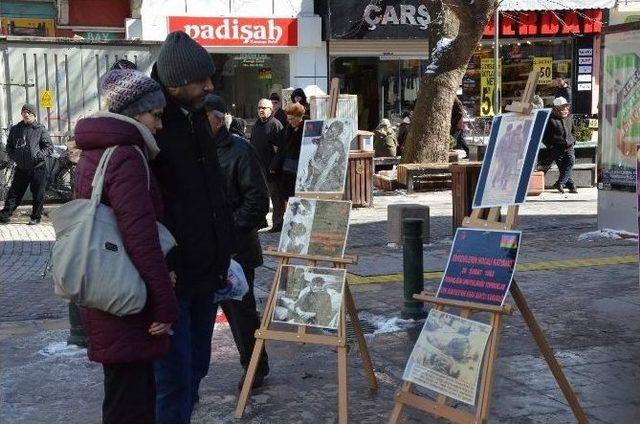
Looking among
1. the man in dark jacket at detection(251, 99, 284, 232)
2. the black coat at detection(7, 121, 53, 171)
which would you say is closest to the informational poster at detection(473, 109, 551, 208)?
the man in dark jacket at detection(251, 99, 284, 232)

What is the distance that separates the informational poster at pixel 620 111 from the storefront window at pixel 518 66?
1288 cm

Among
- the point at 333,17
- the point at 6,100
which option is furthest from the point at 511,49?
the point at 6,100

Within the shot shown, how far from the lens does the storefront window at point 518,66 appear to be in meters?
24.3

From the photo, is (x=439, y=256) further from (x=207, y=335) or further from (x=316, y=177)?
(x=207, y=335)

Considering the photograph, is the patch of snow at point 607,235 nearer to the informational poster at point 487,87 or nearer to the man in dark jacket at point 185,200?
the man in dark jacket at point 185,200

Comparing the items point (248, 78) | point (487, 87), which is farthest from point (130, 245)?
point (487, 87)

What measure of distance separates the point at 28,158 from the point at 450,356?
10.2 meters

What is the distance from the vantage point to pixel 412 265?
7.37 metres

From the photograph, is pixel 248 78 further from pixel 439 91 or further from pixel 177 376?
pixel 177 376

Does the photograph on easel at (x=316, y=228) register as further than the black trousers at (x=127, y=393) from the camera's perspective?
Yes

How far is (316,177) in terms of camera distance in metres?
5.63

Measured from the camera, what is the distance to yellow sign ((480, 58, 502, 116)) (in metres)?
22.6

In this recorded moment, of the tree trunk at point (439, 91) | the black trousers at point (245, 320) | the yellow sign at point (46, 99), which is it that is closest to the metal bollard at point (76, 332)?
the black trousers at point (245, 320)

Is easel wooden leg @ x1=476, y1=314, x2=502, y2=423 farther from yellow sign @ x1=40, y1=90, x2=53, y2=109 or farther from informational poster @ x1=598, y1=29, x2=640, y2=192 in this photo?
yellow sign @ x1=40, y1=90, x2=53, y2=109
